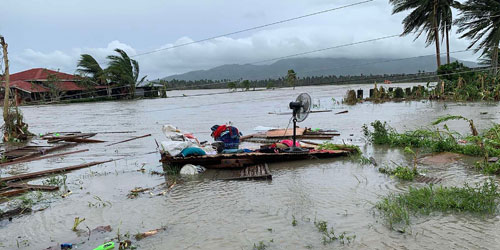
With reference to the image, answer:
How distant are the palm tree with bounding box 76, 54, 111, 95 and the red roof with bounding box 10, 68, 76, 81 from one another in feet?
7.80

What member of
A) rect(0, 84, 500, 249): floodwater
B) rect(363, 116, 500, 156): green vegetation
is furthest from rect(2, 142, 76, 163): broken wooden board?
rect(363, 116, 500, 156): green vegetation

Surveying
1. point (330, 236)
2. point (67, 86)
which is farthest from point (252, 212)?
point (67, 86)

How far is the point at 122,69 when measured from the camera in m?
45.1

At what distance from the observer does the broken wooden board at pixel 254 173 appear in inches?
273

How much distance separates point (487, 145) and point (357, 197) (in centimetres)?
374

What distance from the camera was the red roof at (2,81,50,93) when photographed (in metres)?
39.2

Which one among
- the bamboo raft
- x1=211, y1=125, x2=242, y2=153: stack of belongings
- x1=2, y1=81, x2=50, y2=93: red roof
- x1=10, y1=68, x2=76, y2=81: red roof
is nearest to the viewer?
the bamboo raft

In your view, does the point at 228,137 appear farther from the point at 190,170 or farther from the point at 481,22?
the point at 481,22

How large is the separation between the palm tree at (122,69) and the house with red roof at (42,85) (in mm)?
2473

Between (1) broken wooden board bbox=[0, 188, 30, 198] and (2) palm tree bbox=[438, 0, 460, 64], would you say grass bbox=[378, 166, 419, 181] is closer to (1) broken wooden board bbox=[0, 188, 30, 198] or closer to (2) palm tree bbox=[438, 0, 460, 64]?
(1) broken wooden board bbox=[0, 188, 30, 198]

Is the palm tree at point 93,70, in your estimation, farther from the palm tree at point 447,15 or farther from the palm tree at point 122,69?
the palm tree at point 447,15

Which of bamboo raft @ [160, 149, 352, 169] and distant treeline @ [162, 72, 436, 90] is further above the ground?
distant treeline @ [162, 72, 436, 90]

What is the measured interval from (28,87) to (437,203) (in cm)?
4514

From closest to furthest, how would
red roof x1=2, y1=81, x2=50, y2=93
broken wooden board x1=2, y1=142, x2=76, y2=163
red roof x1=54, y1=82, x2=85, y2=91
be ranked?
1. broken wooden board x1=2, y1=142, x2=76, y2=163
2. red roof x1=2, y1=81, x2=50, y2=93
3. red roof x1=54, y1=82, x2=85, y2=91
